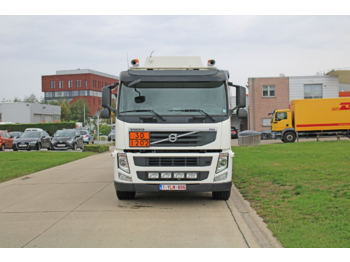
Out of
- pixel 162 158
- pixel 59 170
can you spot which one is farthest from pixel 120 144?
pixel 59 170

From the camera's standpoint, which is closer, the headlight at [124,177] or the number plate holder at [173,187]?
the number plate holder at [173,187]

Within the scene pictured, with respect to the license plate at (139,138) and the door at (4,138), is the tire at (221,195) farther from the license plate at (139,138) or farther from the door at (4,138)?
the door at (4,138)

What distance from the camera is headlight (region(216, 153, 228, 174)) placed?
772 centimetres

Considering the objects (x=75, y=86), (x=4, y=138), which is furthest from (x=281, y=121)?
(x=75, y=86)

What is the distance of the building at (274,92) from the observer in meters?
43.7

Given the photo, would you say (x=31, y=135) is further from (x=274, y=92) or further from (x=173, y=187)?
(x=274, y=92)

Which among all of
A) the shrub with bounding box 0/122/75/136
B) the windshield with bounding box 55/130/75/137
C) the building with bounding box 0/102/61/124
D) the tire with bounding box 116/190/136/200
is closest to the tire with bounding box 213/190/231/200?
the tire with bounding box 116/190/136/200

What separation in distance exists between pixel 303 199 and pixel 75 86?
107494 millimetres

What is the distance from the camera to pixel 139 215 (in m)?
7.20

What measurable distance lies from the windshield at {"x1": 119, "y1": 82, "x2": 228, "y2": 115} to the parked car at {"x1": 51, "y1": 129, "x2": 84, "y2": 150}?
68.9 feet

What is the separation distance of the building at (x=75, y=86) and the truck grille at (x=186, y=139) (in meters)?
103

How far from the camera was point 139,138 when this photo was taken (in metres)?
7.60

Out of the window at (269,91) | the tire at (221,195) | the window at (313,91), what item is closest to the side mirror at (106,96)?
the tire at (221,195)

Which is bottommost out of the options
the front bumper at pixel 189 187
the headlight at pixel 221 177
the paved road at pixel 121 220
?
the paved road at pixel 121 220
